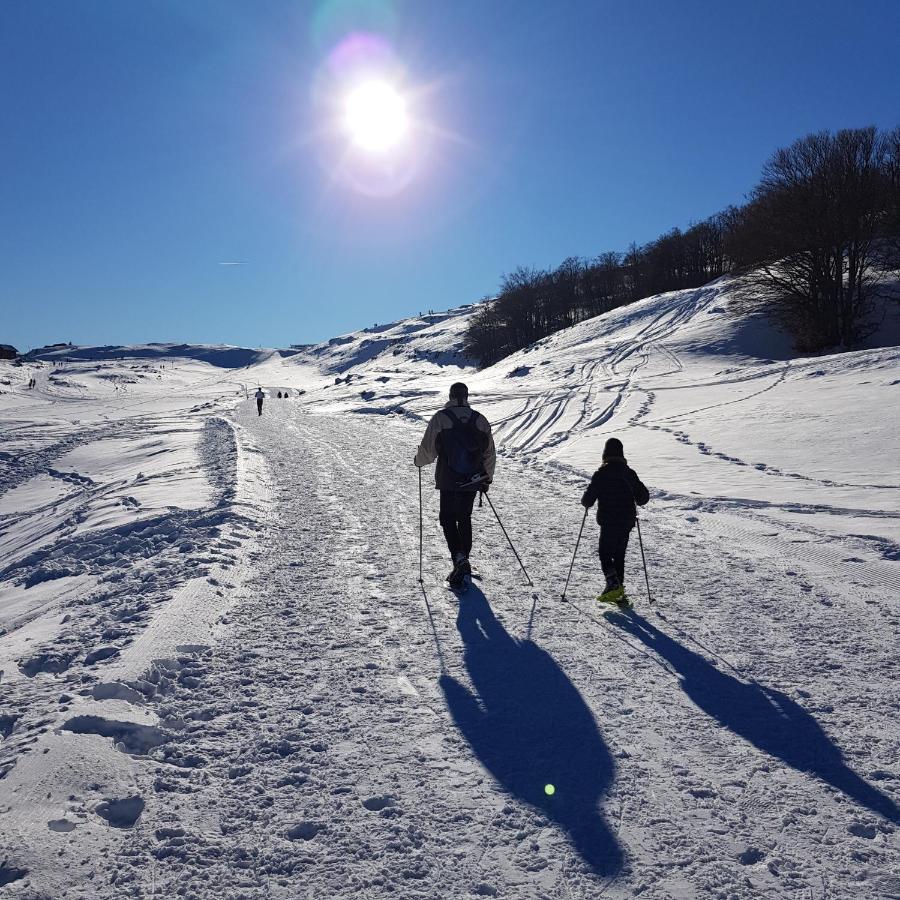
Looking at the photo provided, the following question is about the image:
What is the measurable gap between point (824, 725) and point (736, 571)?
3131mm

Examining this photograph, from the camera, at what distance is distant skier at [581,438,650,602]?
20.2ft

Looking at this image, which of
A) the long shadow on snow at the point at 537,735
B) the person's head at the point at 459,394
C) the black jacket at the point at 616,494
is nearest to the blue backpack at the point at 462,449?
the person's head at the point at 459,394

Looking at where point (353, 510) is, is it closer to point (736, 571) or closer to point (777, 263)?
point (736, 571)

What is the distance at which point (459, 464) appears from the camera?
6.60m

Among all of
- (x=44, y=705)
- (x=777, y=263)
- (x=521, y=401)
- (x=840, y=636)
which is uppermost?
(x=777, y=263)

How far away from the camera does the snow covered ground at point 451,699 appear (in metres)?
2.82

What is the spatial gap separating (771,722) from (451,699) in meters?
2.08

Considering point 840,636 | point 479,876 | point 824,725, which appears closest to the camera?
point 479,876

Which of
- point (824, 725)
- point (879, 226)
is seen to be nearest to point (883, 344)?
point (879, 226)

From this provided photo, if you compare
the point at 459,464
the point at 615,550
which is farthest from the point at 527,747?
the point at 459,464

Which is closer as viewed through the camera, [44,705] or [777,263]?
[44,705]

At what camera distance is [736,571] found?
267 inches

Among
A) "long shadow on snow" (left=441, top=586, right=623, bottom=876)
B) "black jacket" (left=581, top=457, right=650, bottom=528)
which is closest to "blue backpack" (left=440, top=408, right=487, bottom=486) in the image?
"black jacket" (left=581, top=457, right=650, bottom=528)

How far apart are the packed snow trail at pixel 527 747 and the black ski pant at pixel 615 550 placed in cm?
46
